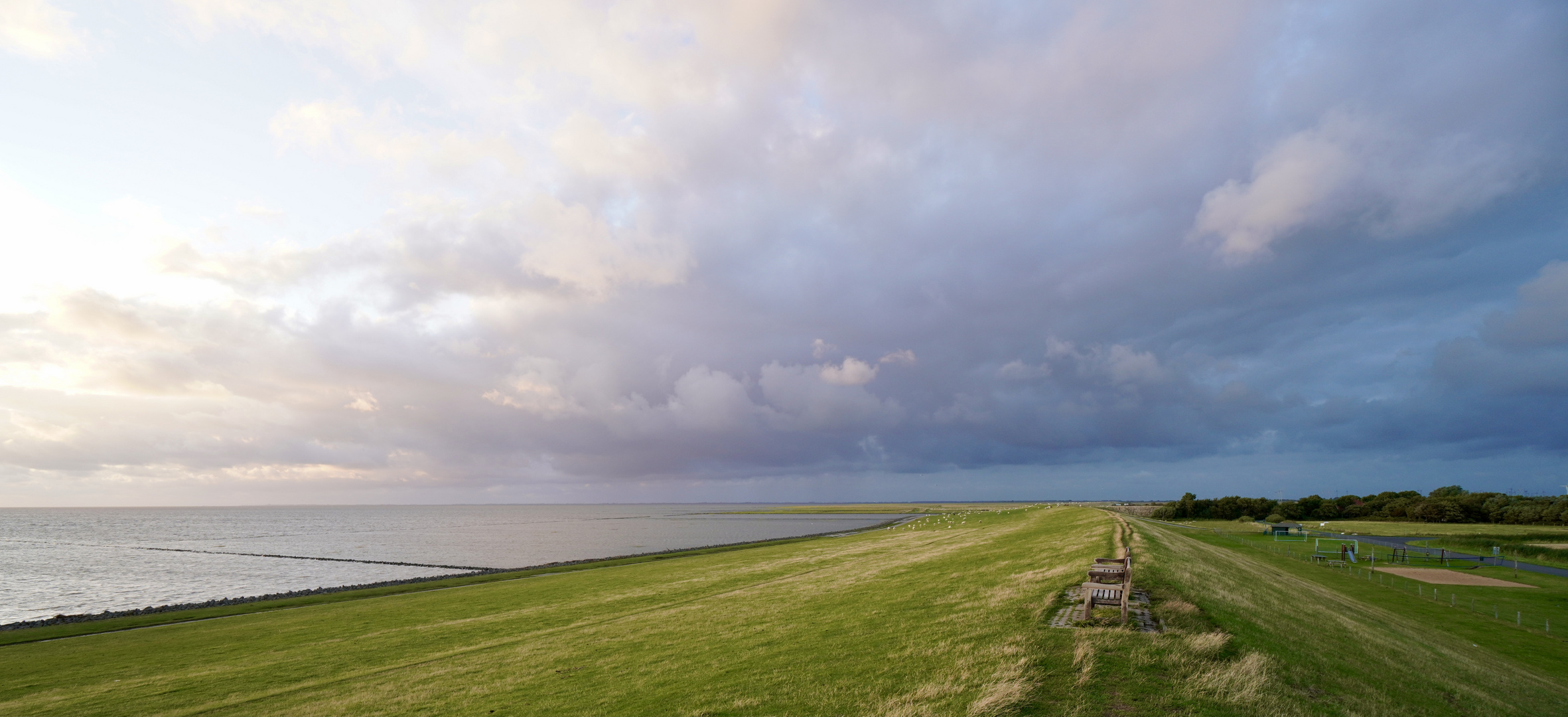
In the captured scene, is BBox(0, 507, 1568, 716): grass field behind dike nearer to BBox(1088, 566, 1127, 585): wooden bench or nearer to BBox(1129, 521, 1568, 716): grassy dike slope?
BBox(1129, 521, 1568, 716): grassy dike slope

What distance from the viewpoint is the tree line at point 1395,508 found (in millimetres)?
102875

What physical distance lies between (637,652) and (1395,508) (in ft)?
527

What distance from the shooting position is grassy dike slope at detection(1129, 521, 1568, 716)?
39.3 feet

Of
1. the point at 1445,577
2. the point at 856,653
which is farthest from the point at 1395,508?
the point at 856,653

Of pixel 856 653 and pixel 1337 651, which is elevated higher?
pixel 856 653

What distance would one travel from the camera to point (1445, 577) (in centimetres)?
5028

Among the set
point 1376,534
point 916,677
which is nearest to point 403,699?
point 916,677

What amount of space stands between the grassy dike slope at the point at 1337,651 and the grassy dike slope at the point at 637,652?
9.77 feet

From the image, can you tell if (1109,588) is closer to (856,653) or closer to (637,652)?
(856,653)

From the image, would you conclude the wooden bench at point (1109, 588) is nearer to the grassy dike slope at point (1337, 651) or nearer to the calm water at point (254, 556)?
the grassy dike slope at point (1337, 651)

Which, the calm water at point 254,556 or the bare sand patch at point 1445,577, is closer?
the bare sand patch at point 1445,577

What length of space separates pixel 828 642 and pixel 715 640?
447 cm

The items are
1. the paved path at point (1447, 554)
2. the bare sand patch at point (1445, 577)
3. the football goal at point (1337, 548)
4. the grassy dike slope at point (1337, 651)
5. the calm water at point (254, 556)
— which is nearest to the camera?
the grassy dike slope at point (1337, 651)

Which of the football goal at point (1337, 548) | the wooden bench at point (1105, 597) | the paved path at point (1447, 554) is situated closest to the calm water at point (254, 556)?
the wooden bench at point (1105, 597)
